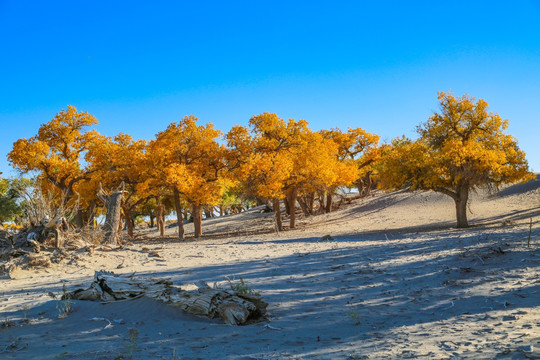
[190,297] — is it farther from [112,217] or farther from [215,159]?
[215,159]

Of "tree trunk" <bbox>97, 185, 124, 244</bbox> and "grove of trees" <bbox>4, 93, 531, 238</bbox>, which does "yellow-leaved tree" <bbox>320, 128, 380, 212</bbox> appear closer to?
"grove of trees" <bbox>4, 93, 531, 238</bbox>

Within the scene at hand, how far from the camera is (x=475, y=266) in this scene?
27.6 feet

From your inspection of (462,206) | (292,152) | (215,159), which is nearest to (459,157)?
(462,206)

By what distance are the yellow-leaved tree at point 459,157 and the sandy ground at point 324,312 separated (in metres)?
9.22

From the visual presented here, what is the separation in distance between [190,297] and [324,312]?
2.20 meters

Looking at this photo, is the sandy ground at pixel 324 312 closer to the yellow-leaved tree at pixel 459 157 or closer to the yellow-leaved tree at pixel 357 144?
the yellow-leaved tree at pixel 459 157

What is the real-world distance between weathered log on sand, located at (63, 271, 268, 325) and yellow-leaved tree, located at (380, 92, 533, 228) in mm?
16257

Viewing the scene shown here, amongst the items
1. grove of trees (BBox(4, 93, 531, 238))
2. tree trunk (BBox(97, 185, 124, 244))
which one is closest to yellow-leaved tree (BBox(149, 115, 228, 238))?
grove of trees (BBox(4, 93, 531, 238))

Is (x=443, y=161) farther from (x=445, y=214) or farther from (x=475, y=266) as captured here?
(x=475, y=266)

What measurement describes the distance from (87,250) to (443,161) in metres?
16.8

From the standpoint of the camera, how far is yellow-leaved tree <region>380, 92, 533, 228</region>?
64.0ft

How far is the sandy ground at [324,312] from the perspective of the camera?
185 inches

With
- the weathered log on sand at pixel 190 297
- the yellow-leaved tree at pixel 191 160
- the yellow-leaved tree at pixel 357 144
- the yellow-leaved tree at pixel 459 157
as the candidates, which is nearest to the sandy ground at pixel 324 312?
the weathered log on sand at pixel 190 297

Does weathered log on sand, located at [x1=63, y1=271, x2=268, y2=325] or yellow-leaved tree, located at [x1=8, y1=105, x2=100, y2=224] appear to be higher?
yellow-leaved tree, located at [x1=8, y1=105, x2=100, y2=224]
